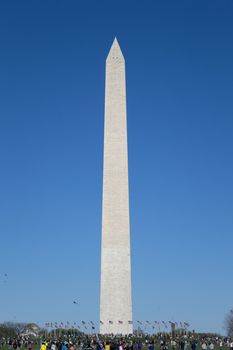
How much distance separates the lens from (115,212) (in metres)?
43.2

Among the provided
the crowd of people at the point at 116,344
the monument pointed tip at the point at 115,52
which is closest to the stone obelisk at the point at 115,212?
the monument pointed tip at the point at 115,52

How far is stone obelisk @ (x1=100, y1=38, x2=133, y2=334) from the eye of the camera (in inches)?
1624

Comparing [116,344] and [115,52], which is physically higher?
[115,52]

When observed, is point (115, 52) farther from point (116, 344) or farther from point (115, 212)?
point (116, 344)

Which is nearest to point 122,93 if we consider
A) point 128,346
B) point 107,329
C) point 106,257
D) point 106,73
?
point 106,73

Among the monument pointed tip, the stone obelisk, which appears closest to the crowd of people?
the stone obelisk

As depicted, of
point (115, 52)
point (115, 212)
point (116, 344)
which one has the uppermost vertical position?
point (115, 52)

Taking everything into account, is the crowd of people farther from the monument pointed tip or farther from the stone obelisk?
the monument pointed tip

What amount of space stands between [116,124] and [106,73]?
4345mm

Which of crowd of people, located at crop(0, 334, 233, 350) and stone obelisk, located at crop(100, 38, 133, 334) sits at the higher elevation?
stone obelisk, located at crop(100, 38, 133, 334)

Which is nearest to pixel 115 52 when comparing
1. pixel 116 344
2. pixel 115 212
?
pixel 115 212

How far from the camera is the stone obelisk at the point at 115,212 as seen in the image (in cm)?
4125

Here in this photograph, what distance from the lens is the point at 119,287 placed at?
41.4 m

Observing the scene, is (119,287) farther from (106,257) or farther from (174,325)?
(174,325)
